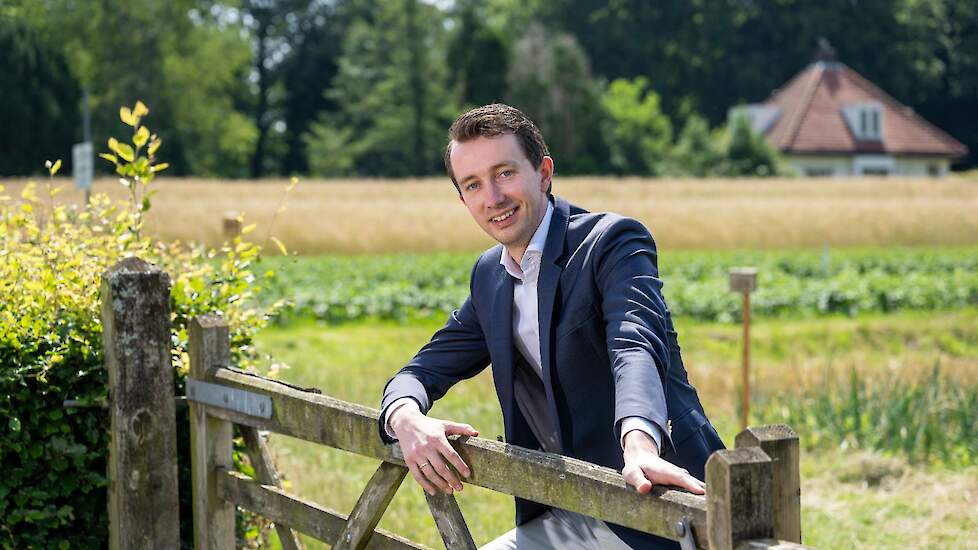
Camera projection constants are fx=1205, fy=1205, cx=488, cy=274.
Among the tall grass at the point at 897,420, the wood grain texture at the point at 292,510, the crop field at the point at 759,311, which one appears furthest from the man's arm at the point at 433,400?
the tall grass at the point at 897,420

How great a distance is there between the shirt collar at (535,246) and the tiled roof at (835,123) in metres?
47.8

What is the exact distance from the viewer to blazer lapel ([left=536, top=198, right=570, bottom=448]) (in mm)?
2748

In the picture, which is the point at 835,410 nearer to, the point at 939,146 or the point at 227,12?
the point at 939,146

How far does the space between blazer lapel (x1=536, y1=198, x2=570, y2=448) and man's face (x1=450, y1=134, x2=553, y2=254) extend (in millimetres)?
68

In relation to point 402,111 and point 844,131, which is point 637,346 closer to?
point 402,111

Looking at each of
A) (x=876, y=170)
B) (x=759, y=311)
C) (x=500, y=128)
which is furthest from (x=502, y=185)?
(x=876, y=170)

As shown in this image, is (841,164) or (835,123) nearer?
(835,123)

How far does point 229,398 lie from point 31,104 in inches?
1518

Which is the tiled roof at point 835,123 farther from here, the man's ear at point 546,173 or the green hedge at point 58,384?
the man's ear at point 546,173

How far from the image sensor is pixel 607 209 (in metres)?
24.9

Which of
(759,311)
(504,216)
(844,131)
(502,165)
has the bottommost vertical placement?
(759,311)

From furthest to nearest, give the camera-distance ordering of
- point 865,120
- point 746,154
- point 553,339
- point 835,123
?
1. point 865,120
2. point 835,123
3. point 746,154
4. point 553,339

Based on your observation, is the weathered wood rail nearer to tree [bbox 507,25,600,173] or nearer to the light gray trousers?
the light gray trousers

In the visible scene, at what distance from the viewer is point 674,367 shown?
2771 mm
